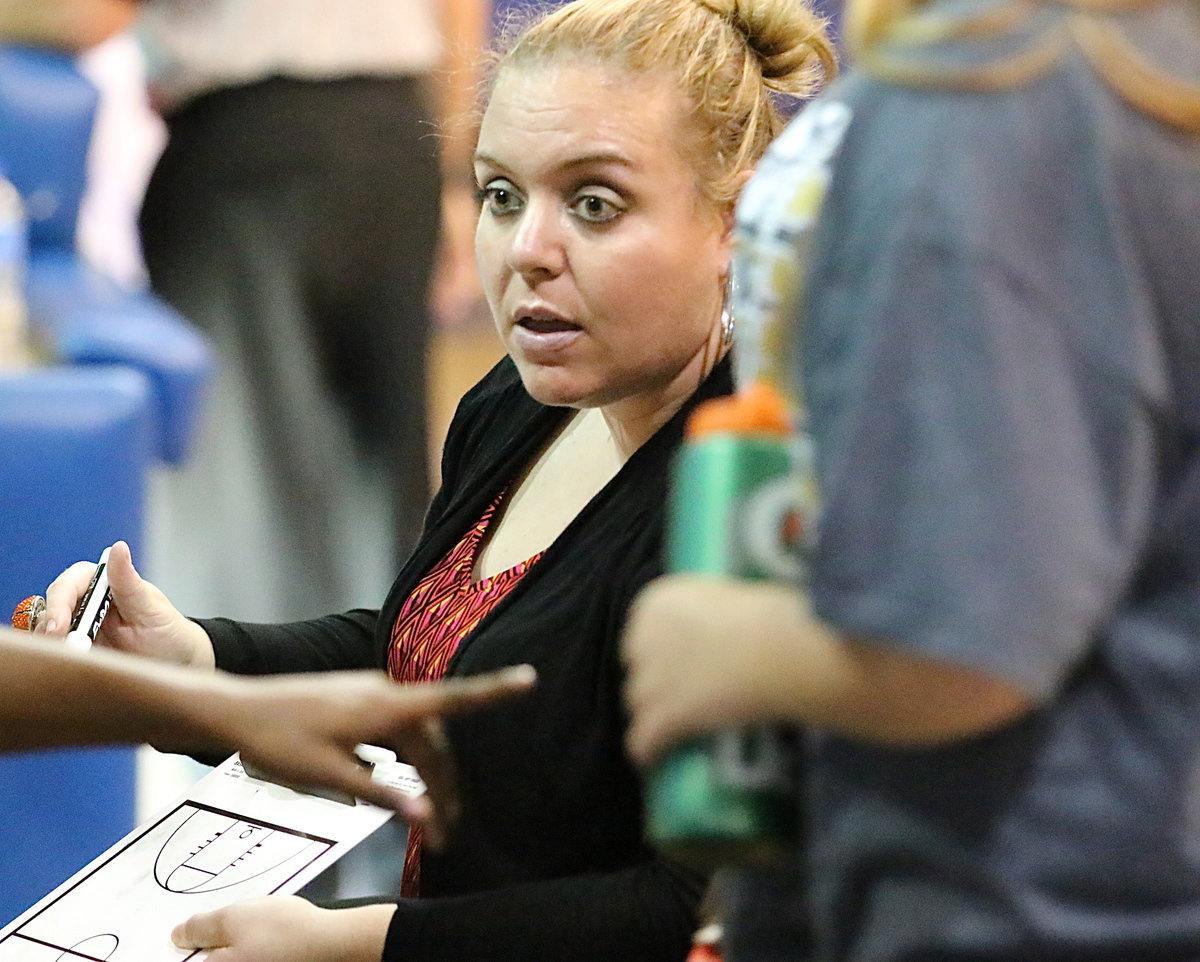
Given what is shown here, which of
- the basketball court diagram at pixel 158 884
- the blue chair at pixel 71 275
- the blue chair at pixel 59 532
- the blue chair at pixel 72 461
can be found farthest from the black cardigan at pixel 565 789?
the blue chair at pixel 71 275

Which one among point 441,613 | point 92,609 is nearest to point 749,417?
point 441,613

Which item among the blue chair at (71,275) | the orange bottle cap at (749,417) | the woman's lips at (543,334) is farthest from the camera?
the blue chair at (71,275)

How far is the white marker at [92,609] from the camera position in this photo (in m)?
1.18

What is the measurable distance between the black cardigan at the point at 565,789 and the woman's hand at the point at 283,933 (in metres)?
0.02

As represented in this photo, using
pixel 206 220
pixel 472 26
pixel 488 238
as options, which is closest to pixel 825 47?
pixel 488 238

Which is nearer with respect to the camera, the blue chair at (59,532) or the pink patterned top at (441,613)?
the pink patterned top at (441,613)

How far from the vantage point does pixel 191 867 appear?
112cm

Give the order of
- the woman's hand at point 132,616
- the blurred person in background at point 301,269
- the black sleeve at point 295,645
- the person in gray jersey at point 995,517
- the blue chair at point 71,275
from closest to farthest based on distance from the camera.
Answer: the person in gray jersey at point 995,517, the woman's hand at point 132,616, the black sleeve at point 295,645, the blue chair at point 71,275, the blurred person in background at point 301,269

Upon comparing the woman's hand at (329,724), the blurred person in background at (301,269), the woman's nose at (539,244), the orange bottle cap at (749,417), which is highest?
the orange bottle cap at (749,417)

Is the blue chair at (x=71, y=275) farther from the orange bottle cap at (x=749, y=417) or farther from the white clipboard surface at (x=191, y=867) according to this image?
the orange bottle cap at (x=749, y=417)

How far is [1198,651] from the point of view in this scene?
0.66m

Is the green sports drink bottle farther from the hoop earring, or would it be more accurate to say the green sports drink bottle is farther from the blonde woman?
the hoop earring

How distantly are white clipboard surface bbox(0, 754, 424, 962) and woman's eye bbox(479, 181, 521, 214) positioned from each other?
0.40 m

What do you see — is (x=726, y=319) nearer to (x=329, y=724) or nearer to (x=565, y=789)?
(x=565, y=789)
